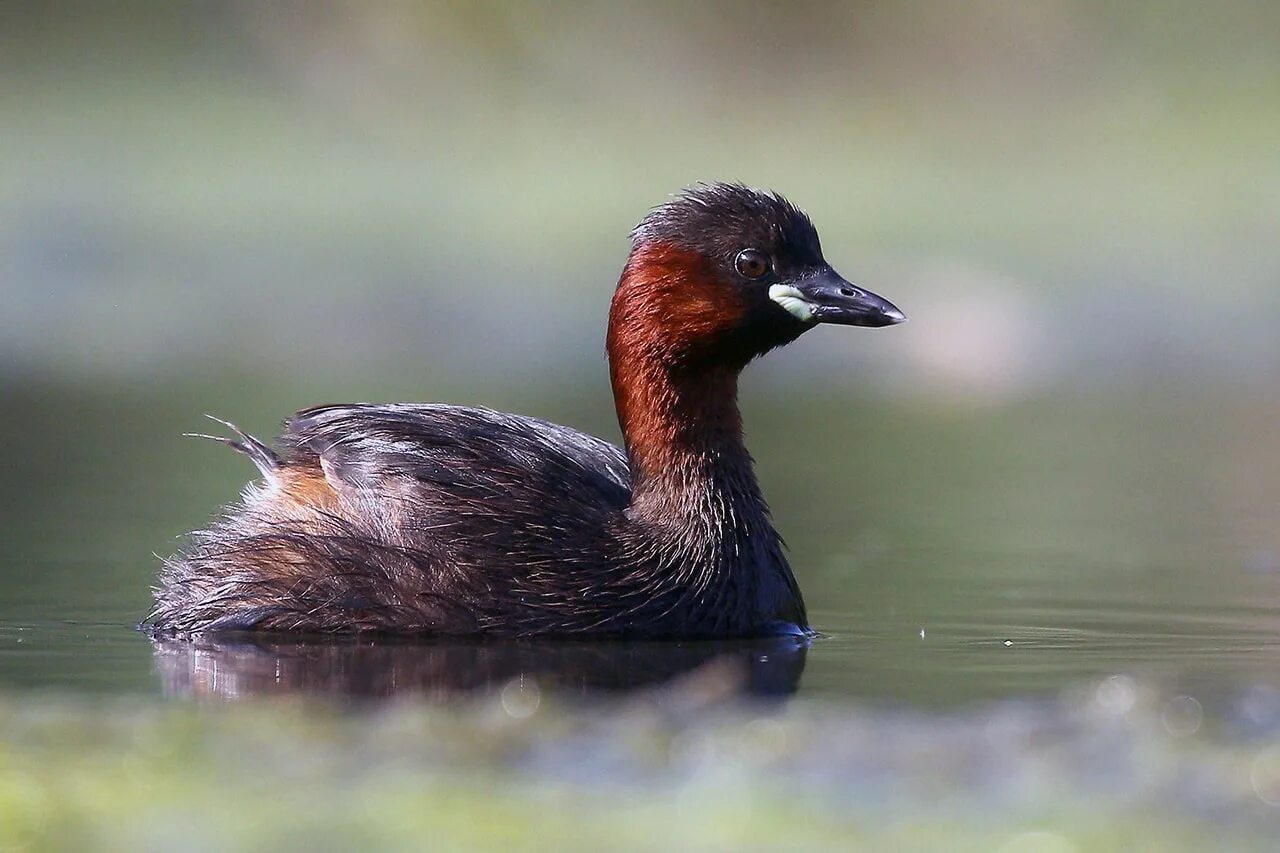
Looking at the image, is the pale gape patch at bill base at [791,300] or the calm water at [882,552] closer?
the calm water at [882,552]

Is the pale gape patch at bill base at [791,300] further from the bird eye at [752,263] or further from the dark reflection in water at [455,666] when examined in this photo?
the dark reflection in water at [455,666]

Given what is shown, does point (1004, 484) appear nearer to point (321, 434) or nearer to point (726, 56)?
point (321, 434)

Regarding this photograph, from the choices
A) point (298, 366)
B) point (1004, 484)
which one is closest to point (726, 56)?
point (298, 366)

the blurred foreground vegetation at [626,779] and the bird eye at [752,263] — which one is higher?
the bird eye at [752,263]

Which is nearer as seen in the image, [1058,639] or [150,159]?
[1058,639]

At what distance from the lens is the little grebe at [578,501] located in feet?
30.9

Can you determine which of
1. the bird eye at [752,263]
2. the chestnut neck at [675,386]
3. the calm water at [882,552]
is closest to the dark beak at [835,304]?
the bird eye at [752,263]

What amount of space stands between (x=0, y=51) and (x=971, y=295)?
18198 millimetres

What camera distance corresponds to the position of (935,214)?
29.3m

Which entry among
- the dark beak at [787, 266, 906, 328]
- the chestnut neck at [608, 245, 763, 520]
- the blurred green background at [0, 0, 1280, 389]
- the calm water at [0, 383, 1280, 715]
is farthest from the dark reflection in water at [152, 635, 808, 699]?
the blurred green background at [0, 0, 1280, 389]

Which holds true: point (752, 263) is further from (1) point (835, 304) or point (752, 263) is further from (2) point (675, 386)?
(2) point (675, 386)

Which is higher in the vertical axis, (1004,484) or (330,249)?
(330,249)

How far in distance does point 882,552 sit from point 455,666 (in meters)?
3.86

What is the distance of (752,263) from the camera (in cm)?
998
